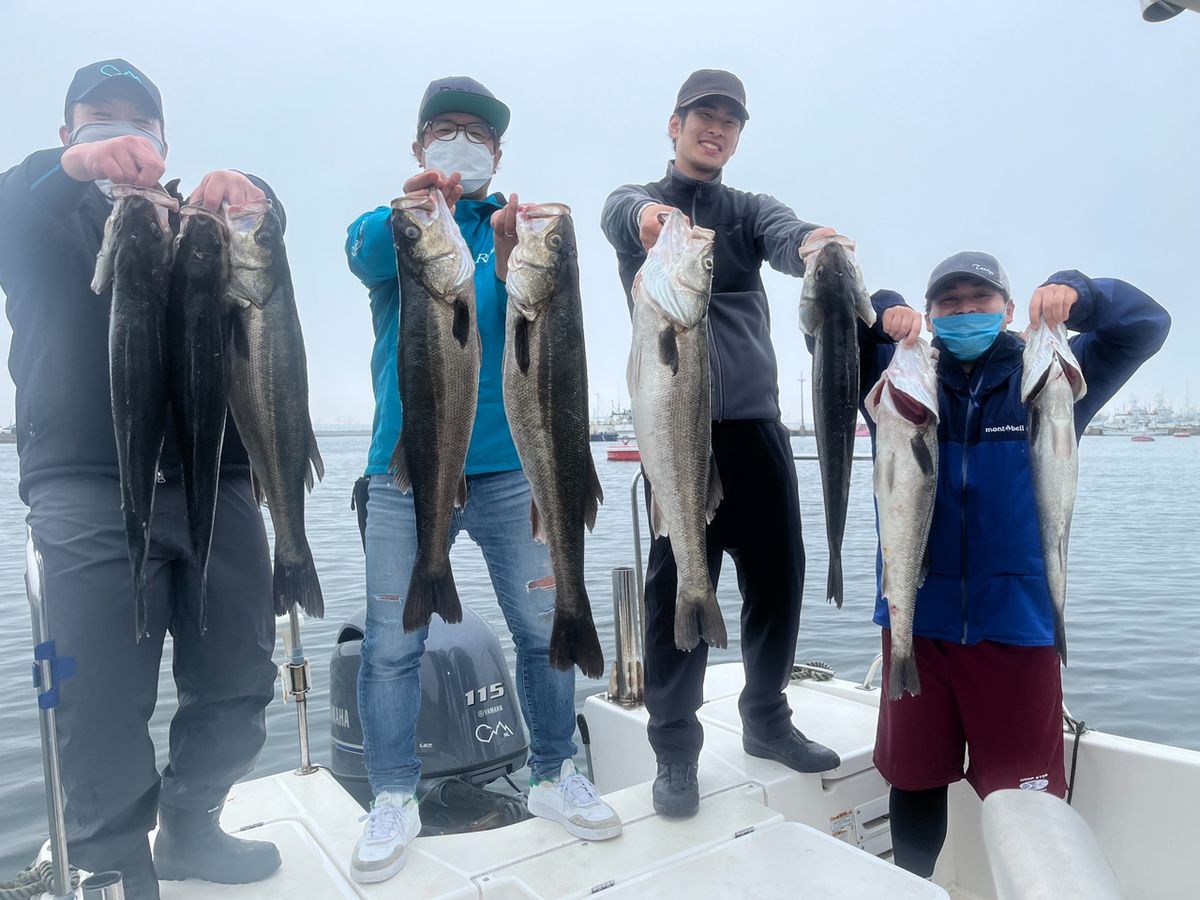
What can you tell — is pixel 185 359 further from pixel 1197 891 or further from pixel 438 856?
pixel 1197 891

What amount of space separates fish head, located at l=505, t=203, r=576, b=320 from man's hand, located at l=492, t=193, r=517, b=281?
0.10 meters

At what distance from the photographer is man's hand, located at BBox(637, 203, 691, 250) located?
3.08m

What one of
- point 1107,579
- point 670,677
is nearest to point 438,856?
point 670,677

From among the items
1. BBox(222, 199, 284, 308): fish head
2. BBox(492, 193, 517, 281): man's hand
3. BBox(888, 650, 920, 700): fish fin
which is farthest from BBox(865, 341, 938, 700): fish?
BBox(222, 199, 284, 308): fish head

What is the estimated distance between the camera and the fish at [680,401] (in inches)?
114

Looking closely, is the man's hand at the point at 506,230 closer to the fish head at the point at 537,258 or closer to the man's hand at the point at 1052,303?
the fish head at the point at 537,258

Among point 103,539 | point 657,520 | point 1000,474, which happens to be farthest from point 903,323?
point 103,539

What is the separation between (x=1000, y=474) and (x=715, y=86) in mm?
2101

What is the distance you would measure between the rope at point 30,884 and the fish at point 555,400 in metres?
1.68

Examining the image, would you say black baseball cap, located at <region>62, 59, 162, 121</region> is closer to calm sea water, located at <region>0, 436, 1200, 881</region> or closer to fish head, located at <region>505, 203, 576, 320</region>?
fish head, located at <region>505, 203, 576, 320</region>

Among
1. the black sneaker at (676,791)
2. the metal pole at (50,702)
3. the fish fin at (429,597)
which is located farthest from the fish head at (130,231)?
the black sneaker at (676,791)

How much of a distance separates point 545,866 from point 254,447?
1853 millimetres

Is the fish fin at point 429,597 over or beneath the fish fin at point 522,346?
beneath

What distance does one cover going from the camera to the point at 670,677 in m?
3.70
